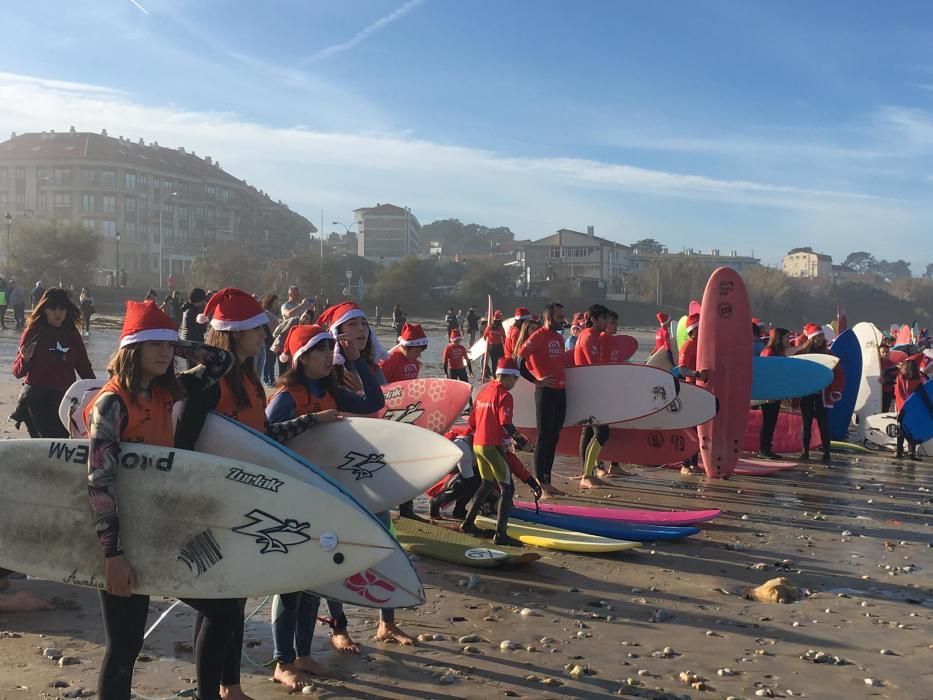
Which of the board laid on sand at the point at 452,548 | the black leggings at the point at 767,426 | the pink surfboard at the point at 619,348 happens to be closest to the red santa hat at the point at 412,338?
the board laid on sand at the point at 452,548

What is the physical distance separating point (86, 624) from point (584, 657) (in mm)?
2704

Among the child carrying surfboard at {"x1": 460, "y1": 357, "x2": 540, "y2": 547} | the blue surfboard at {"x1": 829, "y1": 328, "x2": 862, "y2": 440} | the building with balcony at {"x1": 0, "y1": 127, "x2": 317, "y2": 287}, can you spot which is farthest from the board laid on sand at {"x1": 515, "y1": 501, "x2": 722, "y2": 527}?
the building with balcony at {"x1": 0, "y1": 127, "x2": 317, "y2": 287}

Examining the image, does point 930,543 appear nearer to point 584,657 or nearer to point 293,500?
point 584,657

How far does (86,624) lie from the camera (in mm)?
5148

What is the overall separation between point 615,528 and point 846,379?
7855 mm

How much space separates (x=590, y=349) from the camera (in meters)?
10.2

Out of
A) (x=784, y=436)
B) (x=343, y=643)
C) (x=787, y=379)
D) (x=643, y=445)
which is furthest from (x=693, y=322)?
(x=343, y=643)

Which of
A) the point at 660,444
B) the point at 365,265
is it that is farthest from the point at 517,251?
the point at 660,444

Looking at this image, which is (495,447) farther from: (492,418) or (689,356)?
(689,356)

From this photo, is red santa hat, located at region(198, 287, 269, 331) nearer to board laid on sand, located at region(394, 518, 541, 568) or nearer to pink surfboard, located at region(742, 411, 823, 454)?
board laid on sand, located at region(394, 518, 541, 568)

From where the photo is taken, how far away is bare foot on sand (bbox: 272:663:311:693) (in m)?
4.32

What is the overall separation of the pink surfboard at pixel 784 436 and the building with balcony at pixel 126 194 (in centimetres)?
7916

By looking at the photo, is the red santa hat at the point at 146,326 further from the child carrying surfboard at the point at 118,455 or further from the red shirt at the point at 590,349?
the red shirt at the point at 590,349

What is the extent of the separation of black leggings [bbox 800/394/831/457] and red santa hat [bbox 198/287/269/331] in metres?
9.47
